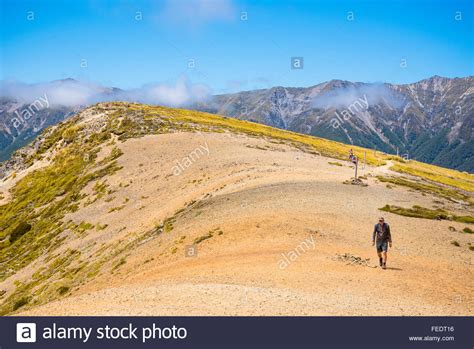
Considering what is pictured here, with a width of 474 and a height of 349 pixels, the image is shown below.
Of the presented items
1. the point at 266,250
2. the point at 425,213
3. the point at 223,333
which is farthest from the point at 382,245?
the point at 425,213

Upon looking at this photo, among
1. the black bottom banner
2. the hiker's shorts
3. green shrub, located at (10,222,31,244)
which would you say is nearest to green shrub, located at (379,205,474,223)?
the hiker's shorts

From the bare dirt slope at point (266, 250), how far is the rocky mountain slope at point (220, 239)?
147mm

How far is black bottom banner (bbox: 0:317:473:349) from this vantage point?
17.2 meters

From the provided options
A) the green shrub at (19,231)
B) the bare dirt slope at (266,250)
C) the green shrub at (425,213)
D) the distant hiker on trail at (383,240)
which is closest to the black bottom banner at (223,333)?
the bare dirt slope at (266,250)

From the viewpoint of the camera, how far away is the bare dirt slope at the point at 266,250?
2230 centimetres

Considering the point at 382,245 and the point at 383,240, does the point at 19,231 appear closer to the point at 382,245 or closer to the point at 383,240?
the point at 382,245

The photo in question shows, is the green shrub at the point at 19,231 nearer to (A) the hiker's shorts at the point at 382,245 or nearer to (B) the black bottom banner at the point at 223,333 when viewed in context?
(B) the black bottom banner at the point at 223,333

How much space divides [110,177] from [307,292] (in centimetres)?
5701

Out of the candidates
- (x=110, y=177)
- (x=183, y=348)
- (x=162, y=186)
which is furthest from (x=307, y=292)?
(x=110, y=177)

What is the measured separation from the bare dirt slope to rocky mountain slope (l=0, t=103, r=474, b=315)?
15 cm

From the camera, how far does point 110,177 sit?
74688mm

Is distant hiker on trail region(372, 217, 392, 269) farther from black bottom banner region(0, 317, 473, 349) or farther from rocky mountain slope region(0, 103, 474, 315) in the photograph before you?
black bottom banner region(0, 317, 473, 349)

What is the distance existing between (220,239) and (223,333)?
17907 millimetres

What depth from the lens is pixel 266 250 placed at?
3184 centimetres
